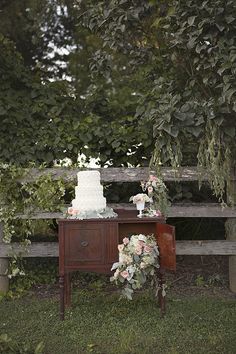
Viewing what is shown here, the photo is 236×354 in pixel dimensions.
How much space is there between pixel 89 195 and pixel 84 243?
467 mm

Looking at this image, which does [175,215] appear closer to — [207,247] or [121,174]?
[207,247]

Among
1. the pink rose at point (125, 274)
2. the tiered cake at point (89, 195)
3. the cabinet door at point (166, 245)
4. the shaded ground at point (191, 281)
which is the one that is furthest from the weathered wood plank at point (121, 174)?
the pink rose at point (125, 274)

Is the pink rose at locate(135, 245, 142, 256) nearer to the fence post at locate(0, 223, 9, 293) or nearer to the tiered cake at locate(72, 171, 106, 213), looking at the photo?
the tiered cake at locate(72, 171, 106, 213)

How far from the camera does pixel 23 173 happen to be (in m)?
6.00

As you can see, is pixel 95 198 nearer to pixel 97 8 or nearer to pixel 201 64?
pixel 201 64

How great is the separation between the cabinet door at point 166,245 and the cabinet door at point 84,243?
0.56 m

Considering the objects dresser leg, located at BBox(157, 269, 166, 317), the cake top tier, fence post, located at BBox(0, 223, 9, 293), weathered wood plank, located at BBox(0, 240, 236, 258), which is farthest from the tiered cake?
fence post, located at BBox(0, 223, 9, 293)

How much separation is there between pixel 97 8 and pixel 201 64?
155 cm

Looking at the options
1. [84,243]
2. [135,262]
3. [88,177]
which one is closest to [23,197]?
[88,177]

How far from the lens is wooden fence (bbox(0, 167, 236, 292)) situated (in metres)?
5.97

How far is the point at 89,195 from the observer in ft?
16.1

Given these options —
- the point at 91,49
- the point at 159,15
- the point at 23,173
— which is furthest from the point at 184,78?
the point at 91,49

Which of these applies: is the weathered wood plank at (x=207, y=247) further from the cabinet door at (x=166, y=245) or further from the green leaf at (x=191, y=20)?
the green leaf at (x=191, y=20)

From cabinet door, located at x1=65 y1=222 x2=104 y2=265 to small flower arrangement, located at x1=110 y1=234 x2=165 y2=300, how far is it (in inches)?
7.9
